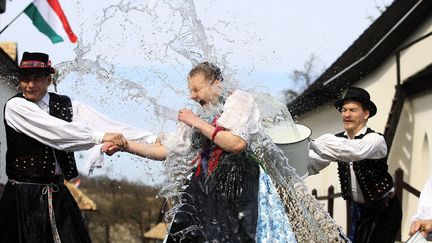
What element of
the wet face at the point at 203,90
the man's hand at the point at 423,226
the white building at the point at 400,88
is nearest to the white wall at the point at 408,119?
the white building at the point at 400,88

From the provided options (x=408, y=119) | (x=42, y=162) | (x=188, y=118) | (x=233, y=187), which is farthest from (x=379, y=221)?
(x=408, y=119)

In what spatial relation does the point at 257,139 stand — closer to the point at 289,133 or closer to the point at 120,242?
the point at 289,133

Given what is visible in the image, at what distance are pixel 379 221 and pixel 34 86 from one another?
286 centimetres

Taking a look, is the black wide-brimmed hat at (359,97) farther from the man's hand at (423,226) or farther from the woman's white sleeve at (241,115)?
the woman's white sleeve at (241,115)

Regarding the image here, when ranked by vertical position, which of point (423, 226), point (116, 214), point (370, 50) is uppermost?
point (370, 50)

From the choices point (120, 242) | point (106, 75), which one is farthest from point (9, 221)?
point (120, 242)

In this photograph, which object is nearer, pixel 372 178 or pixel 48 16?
pixel 372 178

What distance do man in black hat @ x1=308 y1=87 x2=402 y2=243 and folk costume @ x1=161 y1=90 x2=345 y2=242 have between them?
1080mm

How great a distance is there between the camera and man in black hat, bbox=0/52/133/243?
5809mm

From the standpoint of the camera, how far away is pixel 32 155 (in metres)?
5.93

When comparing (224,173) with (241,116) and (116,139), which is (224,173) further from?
(116,139)

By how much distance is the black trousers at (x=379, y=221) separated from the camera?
735 cm

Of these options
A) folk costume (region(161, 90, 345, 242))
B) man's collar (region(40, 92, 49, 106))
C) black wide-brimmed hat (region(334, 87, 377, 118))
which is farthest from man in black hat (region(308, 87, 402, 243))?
man's collar (region(40, 92, 49, 106))

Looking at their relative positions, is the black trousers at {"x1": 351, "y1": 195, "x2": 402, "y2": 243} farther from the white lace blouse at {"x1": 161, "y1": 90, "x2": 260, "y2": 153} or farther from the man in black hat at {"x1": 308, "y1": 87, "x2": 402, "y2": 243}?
the white lace blouse at {"x1": 161, "y1": 90, "x2": 260, "y2": 153}
